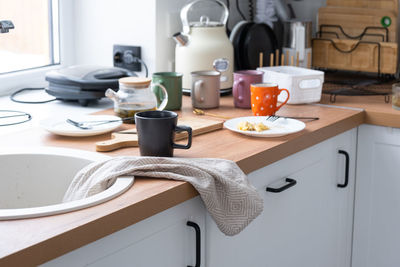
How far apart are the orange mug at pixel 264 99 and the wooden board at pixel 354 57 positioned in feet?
2.25

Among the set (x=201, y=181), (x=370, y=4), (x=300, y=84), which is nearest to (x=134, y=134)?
(x=201, y=181)

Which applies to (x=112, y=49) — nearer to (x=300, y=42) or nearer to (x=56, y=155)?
(x=300, y=42)

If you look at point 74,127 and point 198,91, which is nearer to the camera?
point 74,127

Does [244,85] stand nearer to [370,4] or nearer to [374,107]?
[374,107]

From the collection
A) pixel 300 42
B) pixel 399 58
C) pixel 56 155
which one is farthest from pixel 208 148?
pixel 399 58

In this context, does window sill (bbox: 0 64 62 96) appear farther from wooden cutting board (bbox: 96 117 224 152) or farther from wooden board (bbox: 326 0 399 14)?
wooden board (bbox: 326 0 399 14)

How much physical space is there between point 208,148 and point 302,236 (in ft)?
1.55

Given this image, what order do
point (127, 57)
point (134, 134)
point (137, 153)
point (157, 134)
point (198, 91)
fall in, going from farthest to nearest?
point (127, 57)
point (198, 91)
point (134, 134)
point (137, 153)
point (157, 134)

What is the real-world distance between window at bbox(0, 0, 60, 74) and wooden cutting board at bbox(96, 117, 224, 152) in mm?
752

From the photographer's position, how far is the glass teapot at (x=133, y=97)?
5.46 ft

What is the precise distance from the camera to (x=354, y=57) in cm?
237

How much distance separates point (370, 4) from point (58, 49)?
1207 mm

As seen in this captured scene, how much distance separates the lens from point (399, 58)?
7.91ft

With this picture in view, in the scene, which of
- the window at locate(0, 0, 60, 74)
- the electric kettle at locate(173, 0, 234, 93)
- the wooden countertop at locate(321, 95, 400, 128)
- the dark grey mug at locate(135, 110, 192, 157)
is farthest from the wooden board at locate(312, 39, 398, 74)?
the dark grey mug at locate(135, 110, 192, 157)
